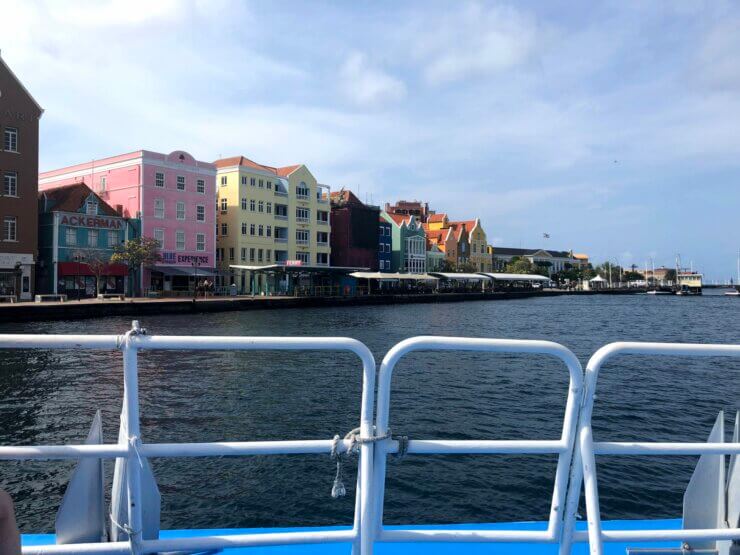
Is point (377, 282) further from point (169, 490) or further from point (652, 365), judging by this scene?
point (169, 490)

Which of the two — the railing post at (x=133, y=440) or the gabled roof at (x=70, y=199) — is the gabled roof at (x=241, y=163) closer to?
the gabled roof at (x=70, y=199)

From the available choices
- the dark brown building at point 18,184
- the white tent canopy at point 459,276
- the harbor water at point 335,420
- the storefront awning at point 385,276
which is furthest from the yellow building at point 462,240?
the harbor water at point 335,420

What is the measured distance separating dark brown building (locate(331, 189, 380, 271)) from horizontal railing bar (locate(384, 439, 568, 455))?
3051 inches

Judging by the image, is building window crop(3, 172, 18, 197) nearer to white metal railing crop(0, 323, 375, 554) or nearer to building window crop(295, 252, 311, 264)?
building window crop(295, 252, 311, 264)

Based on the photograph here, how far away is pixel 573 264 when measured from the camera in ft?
575

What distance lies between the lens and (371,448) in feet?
9.01

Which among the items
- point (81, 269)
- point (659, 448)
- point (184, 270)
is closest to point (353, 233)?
point (184, 270)

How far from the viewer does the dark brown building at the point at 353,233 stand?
3174 inches

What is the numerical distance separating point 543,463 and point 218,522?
18.0 ft

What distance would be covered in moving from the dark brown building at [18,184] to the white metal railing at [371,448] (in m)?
47.9

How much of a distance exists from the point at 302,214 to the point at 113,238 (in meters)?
25.7

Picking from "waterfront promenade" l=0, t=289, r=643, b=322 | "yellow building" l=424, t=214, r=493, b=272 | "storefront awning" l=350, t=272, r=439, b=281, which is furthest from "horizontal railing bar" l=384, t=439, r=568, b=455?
"yellow building" l=424, t=214, r=493, b=272

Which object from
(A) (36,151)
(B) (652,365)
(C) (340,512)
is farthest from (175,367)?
(A) (36,151)

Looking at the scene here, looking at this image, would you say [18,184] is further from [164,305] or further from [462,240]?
A: [462,240]
